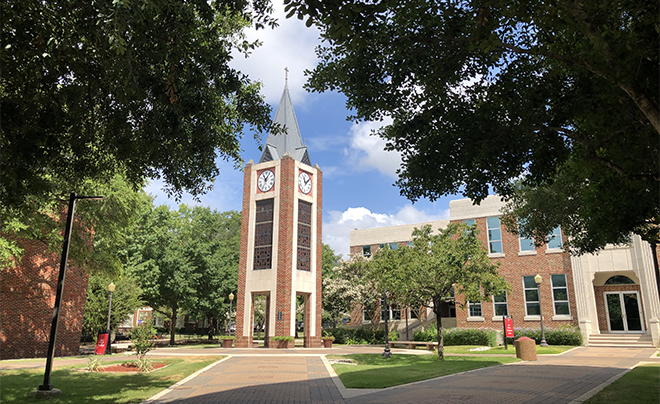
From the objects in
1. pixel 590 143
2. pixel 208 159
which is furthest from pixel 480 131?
pixel 208 159

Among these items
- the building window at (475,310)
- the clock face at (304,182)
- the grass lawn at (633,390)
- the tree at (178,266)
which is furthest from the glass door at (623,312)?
the tree at (178,266)

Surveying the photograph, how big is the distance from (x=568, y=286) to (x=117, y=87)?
32.4 metres

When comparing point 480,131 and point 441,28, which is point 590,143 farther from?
point 441,28

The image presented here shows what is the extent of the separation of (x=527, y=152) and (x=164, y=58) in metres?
7.04

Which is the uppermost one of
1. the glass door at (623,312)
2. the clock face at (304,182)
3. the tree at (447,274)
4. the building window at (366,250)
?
the clock face at (304,182)

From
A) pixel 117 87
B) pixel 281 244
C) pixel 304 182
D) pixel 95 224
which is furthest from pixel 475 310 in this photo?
pixel 117 87

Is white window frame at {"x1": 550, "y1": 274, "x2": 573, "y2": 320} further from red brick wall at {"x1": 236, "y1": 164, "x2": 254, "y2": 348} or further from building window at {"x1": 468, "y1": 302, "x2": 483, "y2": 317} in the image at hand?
red brick wall at {"x1": 236, "y1": 164, "x2": 254, "y2": 348}

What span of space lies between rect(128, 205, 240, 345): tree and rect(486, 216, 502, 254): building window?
21582mm

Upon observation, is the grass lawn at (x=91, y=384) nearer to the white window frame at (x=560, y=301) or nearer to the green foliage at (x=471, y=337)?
the green foliage at (x=471, y=337)

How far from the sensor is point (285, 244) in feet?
113

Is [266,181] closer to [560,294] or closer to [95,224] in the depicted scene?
[95,224]

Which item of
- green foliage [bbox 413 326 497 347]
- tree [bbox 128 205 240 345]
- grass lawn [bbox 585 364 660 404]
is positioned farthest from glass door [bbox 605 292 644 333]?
tree [bbox 128 205 240 345]

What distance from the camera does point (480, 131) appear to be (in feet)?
29.8

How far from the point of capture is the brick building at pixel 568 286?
93.6 ft
